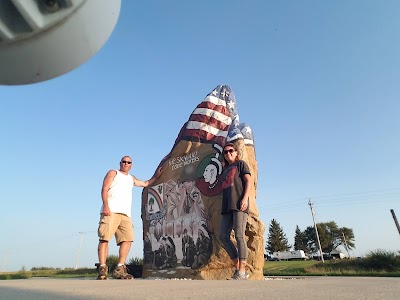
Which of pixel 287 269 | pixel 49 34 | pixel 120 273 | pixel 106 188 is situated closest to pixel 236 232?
pixel 120 273

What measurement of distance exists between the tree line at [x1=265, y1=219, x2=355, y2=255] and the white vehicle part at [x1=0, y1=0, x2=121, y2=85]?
214ft

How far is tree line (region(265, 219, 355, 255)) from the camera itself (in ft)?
202

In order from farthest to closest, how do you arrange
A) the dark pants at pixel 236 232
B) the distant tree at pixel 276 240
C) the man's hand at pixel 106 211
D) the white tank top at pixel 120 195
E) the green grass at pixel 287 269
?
the distant tree at pixel 276 240, the green grass at pixel 287 269, the white tank top at pixel 120 195, the man's hand at pixel 106 211, the dark pants at pixel 236 232

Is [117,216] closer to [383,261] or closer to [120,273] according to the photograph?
[120,273]

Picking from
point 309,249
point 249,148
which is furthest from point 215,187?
point 309,249

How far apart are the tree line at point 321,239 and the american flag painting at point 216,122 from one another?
59.9 m

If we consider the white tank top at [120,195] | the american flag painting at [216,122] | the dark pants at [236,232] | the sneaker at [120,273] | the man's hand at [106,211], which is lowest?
the sneaker at [120,273]

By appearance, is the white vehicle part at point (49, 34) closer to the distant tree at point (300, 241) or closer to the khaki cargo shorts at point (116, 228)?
the khaki cargo shorts at point (116, 228)

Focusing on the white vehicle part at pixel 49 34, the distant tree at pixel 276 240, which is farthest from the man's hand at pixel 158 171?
the distant tree at pixel 276 240

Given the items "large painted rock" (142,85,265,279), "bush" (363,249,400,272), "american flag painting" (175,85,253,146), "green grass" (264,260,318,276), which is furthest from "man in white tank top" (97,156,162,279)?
"bush" (363,249,400,272)

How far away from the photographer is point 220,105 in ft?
21.6

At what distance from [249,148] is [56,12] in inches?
206

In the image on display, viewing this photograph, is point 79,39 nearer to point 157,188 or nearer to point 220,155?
point 220,155

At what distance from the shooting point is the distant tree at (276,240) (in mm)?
61500
